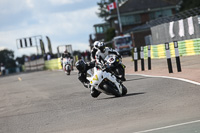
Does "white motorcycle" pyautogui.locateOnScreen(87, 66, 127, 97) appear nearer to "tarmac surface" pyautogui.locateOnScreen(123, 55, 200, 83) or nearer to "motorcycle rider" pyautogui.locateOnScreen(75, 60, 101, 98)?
"motorcycle rider" pyautogui.locateOnScreen(75, 60, 101, 98)

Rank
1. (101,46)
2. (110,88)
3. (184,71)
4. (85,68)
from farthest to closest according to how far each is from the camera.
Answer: (184,71)
(101,46)
(85,68)
(110,88)

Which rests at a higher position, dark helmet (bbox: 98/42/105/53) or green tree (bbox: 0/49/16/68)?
dark helmet (bbox: 98/42/105/53)

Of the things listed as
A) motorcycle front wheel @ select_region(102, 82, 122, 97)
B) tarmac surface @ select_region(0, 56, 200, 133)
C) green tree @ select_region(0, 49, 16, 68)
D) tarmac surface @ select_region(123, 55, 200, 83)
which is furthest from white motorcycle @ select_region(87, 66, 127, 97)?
green tree @ select_region(0, 49, 16, 68)

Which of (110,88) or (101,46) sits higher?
(101,46)

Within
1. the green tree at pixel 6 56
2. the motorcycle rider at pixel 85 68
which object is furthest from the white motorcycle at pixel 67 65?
the green tree at pixel 6 56

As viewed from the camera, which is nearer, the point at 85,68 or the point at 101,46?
the point at 85,68

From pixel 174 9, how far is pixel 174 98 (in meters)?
82.6

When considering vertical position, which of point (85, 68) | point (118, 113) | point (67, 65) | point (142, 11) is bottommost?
point (118, 113)

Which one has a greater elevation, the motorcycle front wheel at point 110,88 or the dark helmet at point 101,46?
the dark helmet at point 101,46

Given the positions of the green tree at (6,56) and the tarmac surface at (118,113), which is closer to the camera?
the tarmac surface at (118,113)

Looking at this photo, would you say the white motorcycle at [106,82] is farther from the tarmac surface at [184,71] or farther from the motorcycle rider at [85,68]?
the tarmac surface at [184,71]

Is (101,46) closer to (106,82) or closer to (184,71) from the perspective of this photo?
(106,82)

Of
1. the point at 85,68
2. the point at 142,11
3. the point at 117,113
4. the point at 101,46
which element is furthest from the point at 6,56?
the point at 117,113

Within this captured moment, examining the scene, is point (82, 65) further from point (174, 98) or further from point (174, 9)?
point (174, 9)
